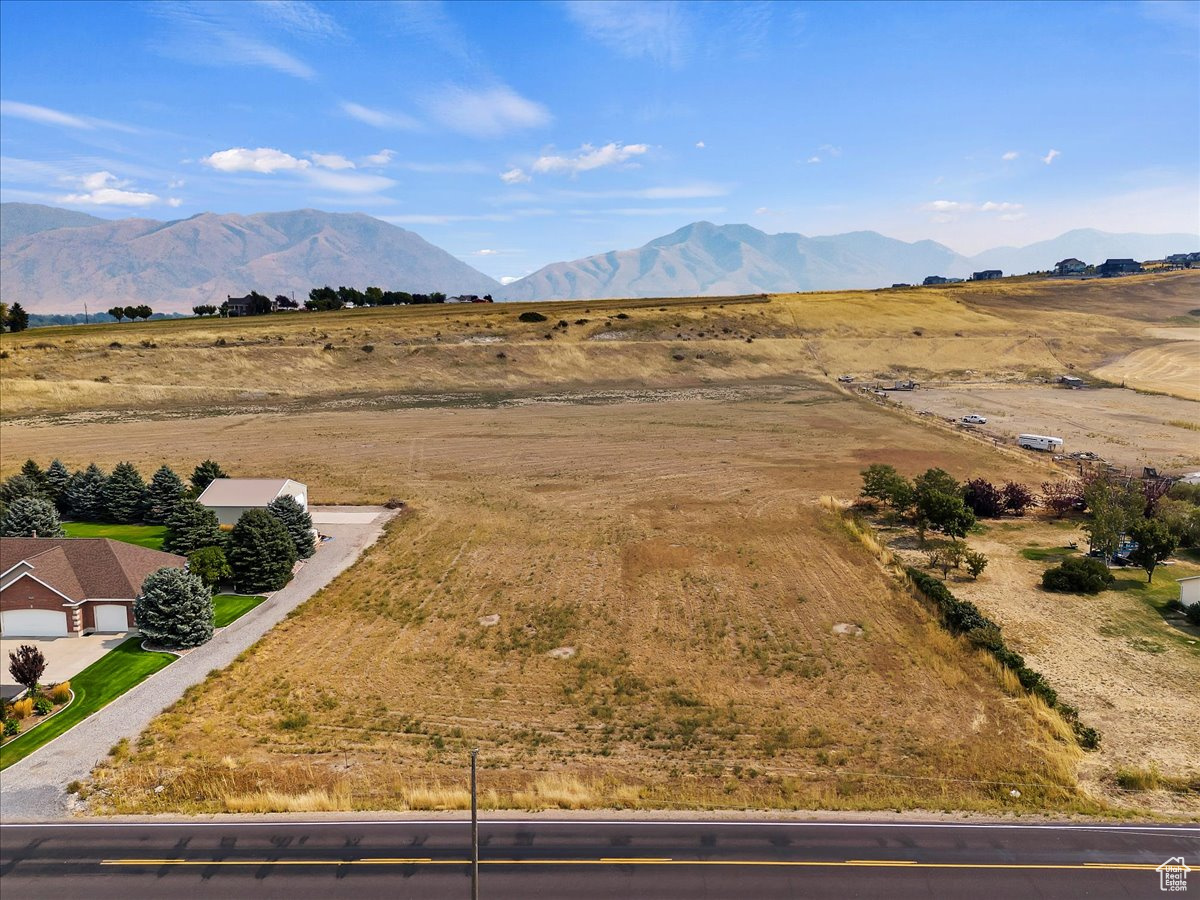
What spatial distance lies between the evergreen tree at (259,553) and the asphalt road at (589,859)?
63.4 feet

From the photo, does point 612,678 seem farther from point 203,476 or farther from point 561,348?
→ point 561,348

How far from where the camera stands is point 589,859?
63.7 ft

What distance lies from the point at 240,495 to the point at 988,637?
48288 mm

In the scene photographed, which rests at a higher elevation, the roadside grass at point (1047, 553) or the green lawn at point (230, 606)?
the green lawn at point (230, 606)

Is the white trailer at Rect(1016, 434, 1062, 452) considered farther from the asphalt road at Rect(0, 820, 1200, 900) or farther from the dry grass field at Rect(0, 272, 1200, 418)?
the asphalt road at Rect(0, 820, 1200, 900)

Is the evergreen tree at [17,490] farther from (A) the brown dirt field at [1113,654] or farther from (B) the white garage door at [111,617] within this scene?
(A) the brown dirt field at [1113,654]

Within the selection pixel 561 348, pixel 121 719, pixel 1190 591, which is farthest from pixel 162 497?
pixel 561 348

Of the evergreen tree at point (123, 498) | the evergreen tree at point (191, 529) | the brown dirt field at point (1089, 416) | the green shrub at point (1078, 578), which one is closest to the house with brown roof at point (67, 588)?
the evergreen tree at point (191, 529)

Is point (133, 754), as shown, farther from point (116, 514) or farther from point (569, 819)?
→ point (116, 514)

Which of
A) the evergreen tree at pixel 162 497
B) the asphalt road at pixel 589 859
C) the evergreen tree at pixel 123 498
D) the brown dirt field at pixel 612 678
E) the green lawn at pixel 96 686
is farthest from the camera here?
the evergreen tree at pixel 123 498

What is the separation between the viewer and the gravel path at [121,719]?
2239cm

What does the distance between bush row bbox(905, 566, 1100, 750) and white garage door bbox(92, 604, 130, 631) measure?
4342 centimetres

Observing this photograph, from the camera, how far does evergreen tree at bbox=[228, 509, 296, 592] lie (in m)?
39.7

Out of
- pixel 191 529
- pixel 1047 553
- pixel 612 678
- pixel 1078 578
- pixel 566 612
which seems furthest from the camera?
pixel 1047 553
